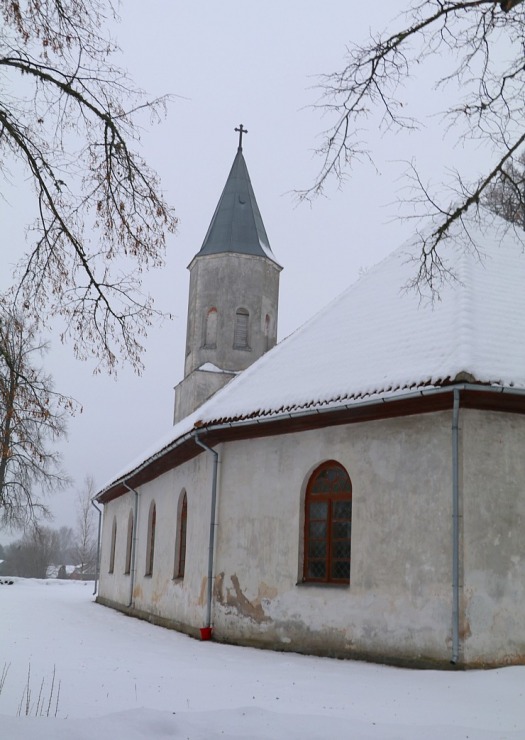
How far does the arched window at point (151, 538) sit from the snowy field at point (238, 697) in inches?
280

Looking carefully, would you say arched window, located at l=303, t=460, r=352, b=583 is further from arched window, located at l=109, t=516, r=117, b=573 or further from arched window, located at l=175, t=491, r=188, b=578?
arched window, located at l=109, t=516, r=117, b=573

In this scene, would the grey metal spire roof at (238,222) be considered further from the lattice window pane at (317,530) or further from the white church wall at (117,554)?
the lattice window pane at (317,530)

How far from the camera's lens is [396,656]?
10.4 m

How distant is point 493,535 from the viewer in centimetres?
1013

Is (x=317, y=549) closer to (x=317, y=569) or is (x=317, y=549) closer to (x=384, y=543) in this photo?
(x=317, y=569)

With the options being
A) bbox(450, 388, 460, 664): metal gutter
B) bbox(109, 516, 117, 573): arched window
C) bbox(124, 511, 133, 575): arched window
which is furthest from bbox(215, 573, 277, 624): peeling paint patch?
bbox(109, 516, 117, 573): arched window

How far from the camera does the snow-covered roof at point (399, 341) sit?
10.3 m

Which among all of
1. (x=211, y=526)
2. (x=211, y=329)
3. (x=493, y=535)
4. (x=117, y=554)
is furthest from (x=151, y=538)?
(x=493, y=535)

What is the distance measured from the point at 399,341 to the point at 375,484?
6.62 feet

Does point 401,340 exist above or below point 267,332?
below

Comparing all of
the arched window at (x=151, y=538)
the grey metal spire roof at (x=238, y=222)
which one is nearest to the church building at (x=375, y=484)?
Answer: the arched window at (x=151, y=538)

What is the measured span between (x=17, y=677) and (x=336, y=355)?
6.55m

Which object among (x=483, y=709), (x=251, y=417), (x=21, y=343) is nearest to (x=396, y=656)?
(x=483, y=709)

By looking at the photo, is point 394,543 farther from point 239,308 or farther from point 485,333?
point 239,308
